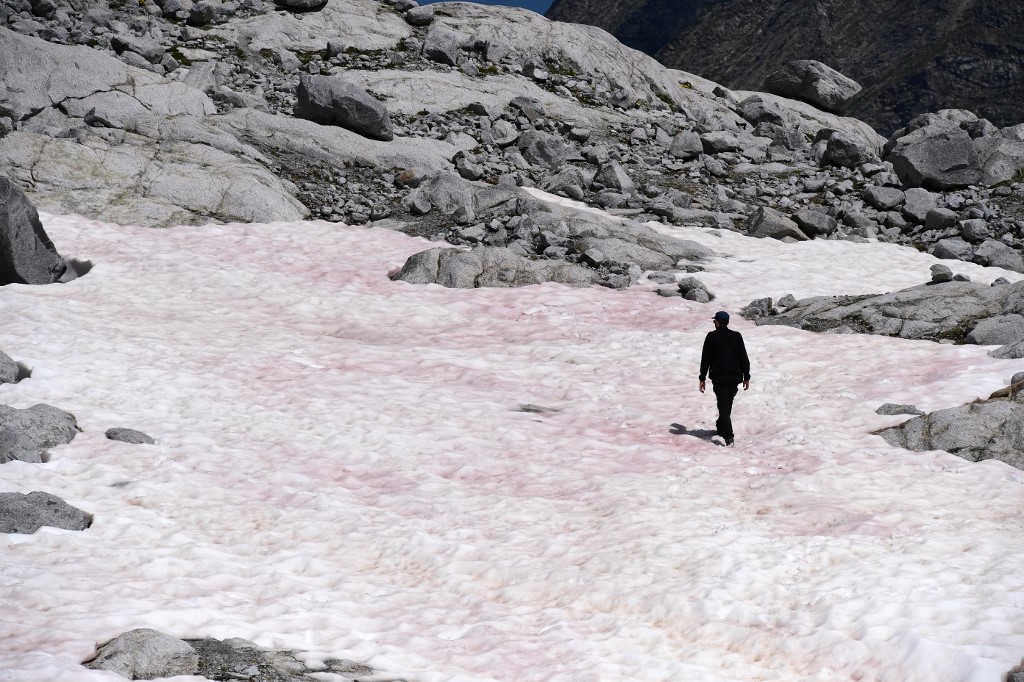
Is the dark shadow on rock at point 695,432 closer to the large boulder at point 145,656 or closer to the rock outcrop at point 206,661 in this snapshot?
the rock outcrop at point 206,661

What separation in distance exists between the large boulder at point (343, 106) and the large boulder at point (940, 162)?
24.6 metres

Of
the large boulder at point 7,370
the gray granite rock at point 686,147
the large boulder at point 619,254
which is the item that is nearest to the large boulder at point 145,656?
the large boulder at point 7,370

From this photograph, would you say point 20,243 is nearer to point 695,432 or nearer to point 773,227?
point 695,432

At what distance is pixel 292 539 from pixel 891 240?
31.4 m

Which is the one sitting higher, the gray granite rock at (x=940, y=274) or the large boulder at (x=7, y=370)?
the gray granite rock at (x=940, y=274)

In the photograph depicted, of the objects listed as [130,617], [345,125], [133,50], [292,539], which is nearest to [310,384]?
[292,539]

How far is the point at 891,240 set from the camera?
38.4m

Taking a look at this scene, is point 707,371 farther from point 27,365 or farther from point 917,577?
point 27,365

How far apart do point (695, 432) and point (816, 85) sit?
56.7 metres

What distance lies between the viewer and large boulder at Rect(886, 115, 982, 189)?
43594 millimetres

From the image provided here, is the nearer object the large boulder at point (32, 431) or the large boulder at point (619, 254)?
the large boulder at point (32, 431)

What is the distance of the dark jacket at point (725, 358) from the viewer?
62.3ft

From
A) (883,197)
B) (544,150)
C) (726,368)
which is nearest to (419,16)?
(544,150)

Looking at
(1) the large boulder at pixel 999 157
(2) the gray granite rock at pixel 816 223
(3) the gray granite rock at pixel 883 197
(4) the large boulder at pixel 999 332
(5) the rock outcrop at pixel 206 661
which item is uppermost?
(1) the large boulder at pixel 999 157
